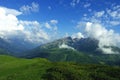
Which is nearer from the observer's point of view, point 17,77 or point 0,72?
point 17,77

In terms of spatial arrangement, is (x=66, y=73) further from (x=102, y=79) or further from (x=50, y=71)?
(x=102, y=79)

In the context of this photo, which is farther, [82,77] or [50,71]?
[50,71]

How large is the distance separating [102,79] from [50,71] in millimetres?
12565

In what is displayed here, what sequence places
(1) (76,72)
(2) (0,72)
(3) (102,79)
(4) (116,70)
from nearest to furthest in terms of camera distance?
(3) (102,79), (1) (76,72), (4) (116,70), (2) (0,72)

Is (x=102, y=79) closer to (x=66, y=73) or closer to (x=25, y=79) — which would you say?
(x=66, y=73)

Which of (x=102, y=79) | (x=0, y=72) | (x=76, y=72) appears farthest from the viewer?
(x=0, y=72)

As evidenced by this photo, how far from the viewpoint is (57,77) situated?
50.8 metres

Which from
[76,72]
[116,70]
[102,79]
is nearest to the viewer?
[102,79]

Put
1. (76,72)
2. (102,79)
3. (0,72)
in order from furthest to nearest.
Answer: (0,72)
(76,72)
(102,79)

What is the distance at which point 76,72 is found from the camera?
5353 centimetres

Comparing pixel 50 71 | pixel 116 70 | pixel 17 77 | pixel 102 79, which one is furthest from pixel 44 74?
pixel 116 70

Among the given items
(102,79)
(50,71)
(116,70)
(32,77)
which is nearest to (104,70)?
(116,70)

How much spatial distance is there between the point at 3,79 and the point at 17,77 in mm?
3139

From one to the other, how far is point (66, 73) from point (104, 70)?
1042 centimetres
